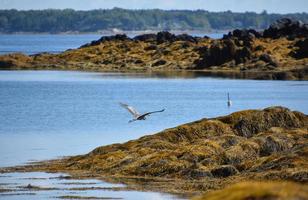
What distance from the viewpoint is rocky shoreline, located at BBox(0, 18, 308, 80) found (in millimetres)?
107188

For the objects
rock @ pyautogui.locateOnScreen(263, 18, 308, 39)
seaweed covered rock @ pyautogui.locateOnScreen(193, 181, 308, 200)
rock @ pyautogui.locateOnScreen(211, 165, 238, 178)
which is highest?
seaweed covered rock @ pyautogui.locateOnScreen(193, 181, 308, 200)

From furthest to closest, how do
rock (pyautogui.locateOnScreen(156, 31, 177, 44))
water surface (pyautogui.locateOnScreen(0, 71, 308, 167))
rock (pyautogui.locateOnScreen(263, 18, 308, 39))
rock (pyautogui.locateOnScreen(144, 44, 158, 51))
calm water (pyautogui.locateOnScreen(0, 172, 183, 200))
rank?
rock (pyautogui.locateOnScreen(156, 31, 177, 44)), rock (pyautogui.locateOnScreen(263, 18, 308, 39)), rock (pyautogui.locateOnScreen(144, 44, 158, 51)), water surface (pyautogui.locateOnScreen(0, 71, 308, 167)), calm water (pyautogui.locateOnScreen(0, 172, 183, 200))

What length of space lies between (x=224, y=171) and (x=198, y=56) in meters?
90.9

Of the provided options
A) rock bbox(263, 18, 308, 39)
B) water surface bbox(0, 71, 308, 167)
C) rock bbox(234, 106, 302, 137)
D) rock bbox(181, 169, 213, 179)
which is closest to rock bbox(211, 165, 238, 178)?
rock bbox(181, 169, 213, 179)

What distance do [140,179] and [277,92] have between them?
57979 mm

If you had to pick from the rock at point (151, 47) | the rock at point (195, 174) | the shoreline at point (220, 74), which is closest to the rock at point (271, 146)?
the rock at point (195, 174)

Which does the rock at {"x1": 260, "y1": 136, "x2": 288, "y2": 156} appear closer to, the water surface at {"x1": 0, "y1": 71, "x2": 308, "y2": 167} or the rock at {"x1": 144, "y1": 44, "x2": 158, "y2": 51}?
the water surface at {"x1": 0, "y1": 71, "x2": 308, "y2": 167}

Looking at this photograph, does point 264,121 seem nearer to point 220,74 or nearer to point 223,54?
point 220,74

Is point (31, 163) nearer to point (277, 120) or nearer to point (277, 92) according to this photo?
point (277, 120)

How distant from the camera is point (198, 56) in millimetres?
117875

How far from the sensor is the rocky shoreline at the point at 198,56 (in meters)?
107

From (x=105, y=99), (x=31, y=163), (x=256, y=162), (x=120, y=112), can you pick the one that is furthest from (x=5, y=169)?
(x=105, y=99)

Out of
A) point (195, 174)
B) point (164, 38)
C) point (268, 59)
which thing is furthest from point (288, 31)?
point (195, 174)

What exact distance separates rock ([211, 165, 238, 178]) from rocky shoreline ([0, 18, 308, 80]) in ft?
243
